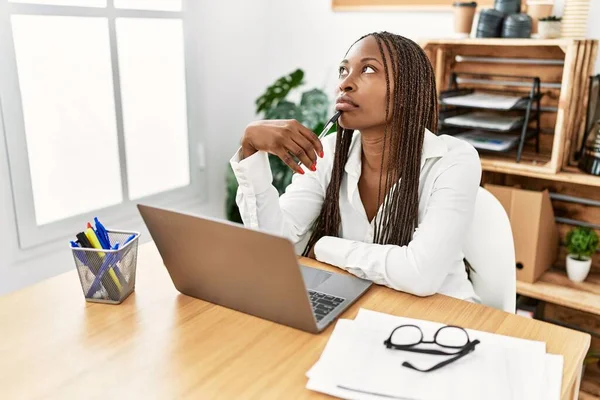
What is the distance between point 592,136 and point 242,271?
1.37 m

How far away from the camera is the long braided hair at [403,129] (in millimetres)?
1147

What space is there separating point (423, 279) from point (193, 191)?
1.82 metres

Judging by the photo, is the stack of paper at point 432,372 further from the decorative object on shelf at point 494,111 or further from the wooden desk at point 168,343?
the decorative object on shelf at point 494,111

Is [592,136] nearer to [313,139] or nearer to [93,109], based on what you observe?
[313,139]

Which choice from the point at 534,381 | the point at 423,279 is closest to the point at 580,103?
the point at 423,279

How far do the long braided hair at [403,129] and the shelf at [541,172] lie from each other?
2.26 ft

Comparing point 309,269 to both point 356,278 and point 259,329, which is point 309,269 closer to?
point 356,278

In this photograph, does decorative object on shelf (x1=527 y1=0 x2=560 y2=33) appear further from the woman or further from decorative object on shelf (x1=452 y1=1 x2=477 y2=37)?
the woman

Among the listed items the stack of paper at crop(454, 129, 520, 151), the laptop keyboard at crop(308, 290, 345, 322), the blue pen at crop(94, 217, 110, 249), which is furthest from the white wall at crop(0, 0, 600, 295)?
the blue pen at crop(94, 217, 110, 249)

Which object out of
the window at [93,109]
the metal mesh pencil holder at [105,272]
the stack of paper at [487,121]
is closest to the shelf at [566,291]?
the stack of paper at [487,121]

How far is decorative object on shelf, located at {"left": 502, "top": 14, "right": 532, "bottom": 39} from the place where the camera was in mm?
1792

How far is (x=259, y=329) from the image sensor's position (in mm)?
884

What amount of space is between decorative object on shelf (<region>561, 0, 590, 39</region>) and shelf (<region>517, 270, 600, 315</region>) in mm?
809

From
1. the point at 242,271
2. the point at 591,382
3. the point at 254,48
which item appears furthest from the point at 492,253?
the point at 254,48
